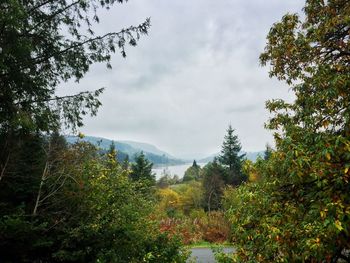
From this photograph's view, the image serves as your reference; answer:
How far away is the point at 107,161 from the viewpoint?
11.4 metres

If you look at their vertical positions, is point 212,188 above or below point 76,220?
above

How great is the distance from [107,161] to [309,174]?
26.3 feet

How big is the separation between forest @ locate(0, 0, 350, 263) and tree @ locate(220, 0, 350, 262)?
0.8 inches

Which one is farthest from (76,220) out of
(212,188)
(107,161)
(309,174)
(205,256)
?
(212,188)

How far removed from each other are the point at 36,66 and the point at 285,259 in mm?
6813

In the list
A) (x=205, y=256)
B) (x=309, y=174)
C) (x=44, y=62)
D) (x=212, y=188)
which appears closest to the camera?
(x=309, y=174)

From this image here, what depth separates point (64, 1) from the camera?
347 inches

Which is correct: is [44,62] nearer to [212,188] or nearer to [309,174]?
[309,174]

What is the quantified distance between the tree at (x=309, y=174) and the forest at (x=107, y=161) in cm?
2

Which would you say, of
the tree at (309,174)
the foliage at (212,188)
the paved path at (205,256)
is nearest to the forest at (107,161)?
the tree at (309,174)

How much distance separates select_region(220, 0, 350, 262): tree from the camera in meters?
3.94

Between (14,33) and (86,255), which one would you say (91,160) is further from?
(14,33)

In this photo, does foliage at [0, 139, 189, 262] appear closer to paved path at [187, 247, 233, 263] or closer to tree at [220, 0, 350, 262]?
tree at [220, 0, 350, 262]

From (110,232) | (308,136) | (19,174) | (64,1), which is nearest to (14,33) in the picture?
(64,1)
